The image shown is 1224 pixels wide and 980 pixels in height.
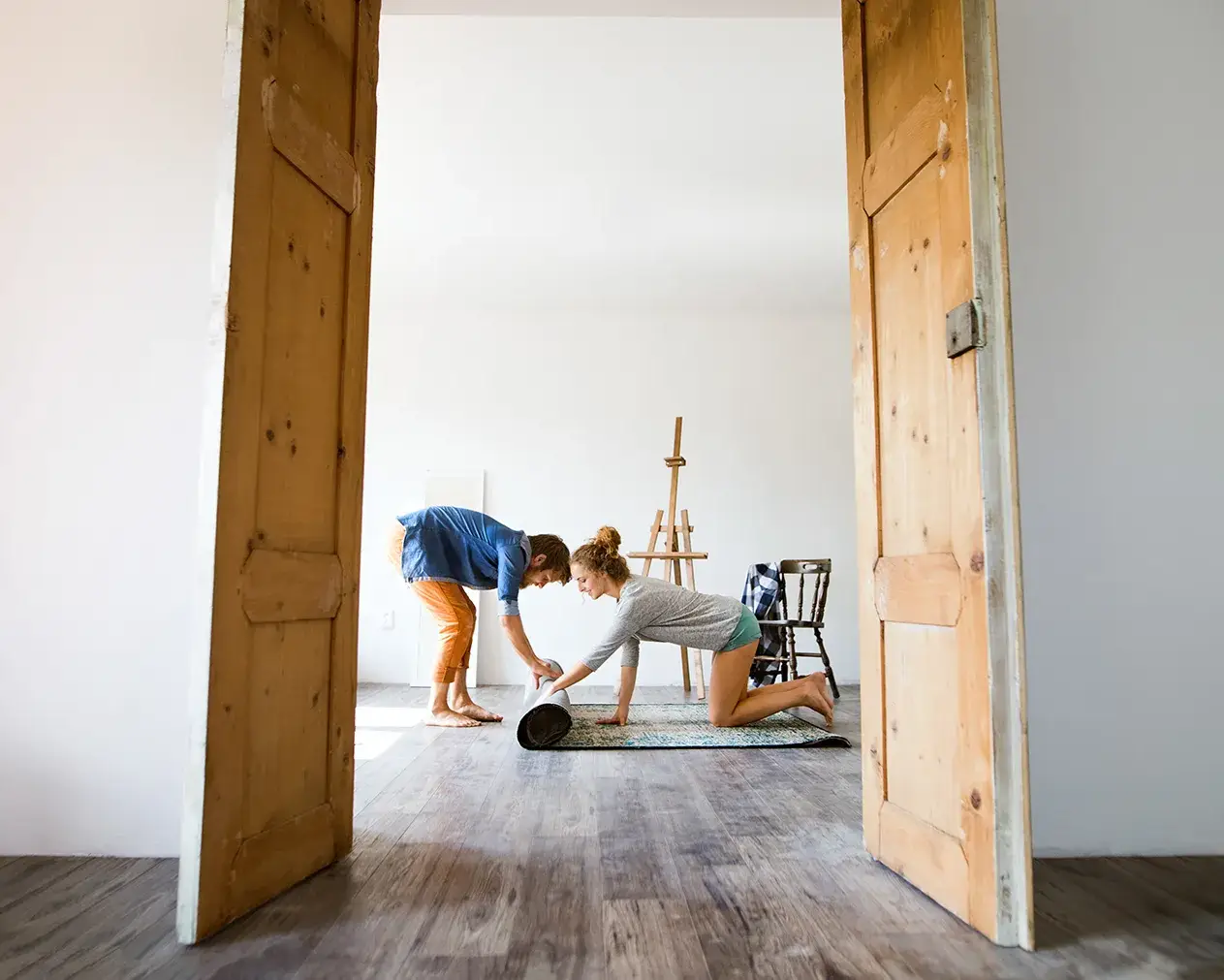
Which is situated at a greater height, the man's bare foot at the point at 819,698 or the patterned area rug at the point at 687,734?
the man's bare foot at the point at 819,698


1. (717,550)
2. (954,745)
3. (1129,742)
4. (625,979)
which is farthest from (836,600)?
(625,979)

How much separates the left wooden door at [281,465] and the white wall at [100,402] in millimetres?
366

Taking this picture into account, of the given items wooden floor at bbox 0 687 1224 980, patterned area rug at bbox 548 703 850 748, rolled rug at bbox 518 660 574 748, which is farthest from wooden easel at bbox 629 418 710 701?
wooden floor at bbox 0 687 1224 980

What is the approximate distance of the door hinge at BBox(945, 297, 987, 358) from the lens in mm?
1661

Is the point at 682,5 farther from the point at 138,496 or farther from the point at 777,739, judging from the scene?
the point at 777,739

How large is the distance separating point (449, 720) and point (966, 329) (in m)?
3.43

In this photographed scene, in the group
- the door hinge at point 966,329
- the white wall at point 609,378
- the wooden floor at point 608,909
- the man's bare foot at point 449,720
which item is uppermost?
the white wall at point 609,378

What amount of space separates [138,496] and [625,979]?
1.57 meters

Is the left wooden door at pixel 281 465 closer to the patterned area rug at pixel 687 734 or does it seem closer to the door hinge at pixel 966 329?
the door hinge at pixel 966 329

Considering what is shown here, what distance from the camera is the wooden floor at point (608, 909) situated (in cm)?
148

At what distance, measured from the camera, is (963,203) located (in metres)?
1.71

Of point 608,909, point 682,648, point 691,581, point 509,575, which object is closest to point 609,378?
point 691,581

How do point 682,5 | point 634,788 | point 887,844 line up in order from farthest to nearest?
point 634,788, point 682,5, point 887,844

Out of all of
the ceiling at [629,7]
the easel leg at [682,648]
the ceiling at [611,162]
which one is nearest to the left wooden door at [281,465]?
the ceiling at [629,7]
